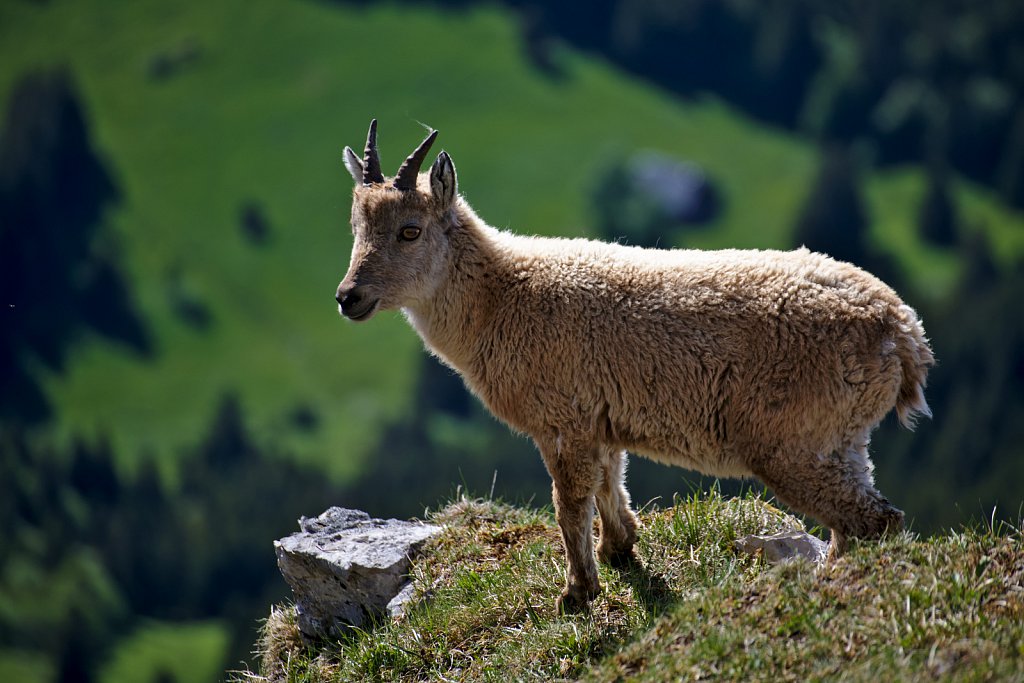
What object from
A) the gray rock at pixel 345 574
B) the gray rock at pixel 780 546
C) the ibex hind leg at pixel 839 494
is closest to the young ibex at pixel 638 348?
the ibex hind leg at pixel 839 494

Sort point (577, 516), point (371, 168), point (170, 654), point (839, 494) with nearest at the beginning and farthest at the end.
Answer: point (839, 494) → point (577, 516) → point (371, 168) → point (170, 654)

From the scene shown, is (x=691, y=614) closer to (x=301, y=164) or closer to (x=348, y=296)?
(x=348, y=296)

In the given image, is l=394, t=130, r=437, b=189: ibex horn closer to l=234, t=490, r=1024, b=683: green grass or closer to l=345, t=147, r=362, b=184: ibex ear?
l=345, t=147, r=362, b=184: ibex ear

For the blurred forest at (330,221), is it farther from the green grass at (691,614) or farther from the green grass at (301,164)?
the green grass at (691,614)

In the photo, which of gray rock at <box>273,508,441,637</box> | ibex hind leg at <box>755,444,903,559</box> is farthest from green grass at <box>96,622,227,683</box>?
ibex hind leg at <box>755,444,903,559</box>

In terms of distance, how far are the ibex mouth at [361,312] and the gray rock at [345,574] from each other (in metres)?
2.64

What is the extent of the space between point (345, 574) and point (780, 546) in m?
4.53

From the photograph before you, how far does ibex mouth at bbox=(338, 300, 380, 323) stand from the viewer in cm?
1195

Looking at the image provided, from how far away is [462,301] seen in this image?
40.4ft

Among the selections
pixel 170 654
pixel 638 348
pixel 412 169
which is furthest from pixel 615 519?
pixel 170 654

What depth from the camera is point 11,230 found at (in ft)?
502

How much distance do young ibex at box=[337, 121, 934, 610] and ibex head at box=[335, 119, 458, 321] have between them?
0.6 inches

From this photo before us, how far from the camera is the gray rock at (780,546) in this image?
11.4 metres

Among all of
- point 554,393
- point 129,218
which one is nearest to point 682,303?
point 554,393
